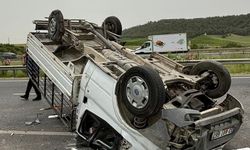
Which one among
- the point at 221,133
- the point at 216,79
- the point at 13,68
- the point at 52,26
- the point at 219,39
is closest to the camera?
the point at 221,133

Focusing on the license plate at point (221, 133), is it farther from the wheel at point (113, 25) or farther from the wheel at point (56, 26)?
the wheel at point (113, 25)

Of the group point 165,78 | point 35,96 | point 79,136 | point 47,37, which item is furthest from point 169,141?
point 35,96

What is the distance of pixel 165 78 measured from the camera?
5.07 m

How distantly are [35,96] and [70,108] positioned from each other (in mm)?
4533

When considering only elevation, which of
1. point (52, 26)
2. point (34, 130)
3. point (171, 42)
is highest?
point (52, 26)

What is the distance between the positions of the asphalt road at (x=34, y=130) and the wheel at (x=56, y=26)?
1626 mm

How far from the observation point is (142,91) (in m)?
4.33

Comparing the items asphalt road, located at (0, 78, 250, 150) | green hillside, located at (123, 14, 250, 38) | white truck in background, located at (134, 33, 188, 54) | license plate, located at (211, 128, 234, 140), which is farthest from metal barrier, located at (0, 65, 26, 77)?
green hillside, located at (123, 14, 250, 38)

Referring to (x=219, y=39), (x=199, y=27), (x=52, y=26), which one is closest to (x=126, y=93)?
(x=52, y=26)

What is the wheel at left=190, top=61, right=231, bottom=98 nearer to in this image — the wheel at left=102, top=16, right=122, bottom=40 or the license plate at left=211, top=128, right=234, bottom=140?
the license plate at left=211, top=128, right=234, bottom=140

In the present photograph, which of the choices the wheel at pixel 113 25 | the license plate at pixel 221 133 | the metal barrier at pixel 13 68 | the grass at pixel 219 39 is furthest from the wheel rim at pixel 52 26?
the grass at pixel 219 39

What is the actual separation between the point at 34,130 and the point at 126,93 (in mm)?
3048

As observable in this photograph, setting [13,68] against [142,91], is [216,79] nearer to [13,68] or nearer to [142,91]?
[142,91]

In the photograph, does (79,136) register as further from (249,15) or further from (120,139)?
(249,15)
